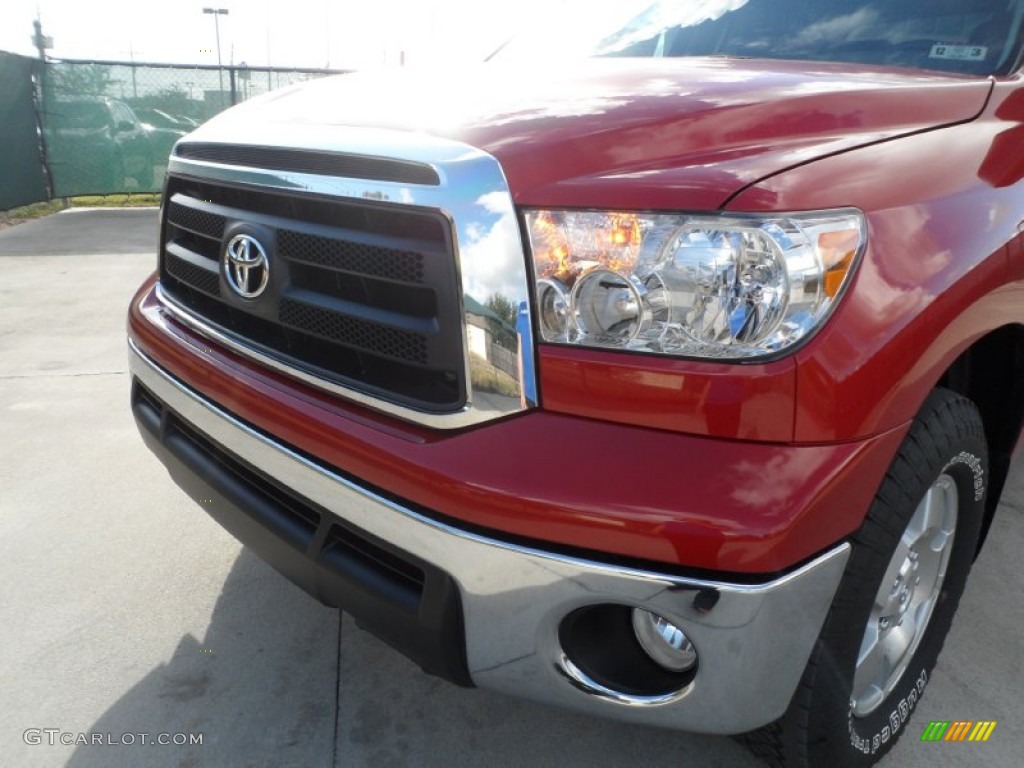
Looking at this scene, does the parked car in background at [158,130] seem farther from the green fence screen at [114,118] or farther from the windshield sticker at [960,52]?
the windshield sticker at [960,52]

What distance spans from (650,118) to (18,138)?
39.9 ft

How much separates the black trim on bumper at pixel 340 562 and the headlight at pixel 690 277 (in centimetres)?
55

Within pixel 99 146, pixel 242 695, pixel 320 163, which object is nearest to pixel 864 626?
pixel 320 163

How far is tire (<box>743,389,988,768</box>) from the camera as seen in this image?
1.50 meters

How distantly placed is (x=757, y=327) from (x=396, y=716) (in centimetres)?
137

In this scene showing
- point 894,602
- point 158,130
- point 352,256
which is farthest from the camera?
point 158,130

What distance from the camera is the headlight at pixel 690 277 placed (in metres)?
1.40

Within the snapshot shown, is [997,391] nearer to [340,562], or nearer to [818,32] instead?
[818,32]

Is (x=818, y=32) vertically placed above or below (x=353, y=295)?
above

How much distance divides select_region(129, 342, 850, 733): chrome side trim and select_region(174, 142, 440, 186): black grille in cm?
59

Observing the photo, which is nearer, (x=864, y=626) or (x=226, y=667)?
(x=864, y=626)

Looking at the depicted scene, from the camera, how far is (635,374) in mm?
1414

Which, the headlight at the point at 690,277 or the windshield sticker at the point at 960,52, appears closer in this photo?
the headlight at the point at 690,277

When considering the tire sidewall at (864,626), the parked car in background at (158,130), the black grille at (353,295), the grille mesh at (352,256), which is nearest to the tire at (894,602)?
the tire sidewall at (864,626)
